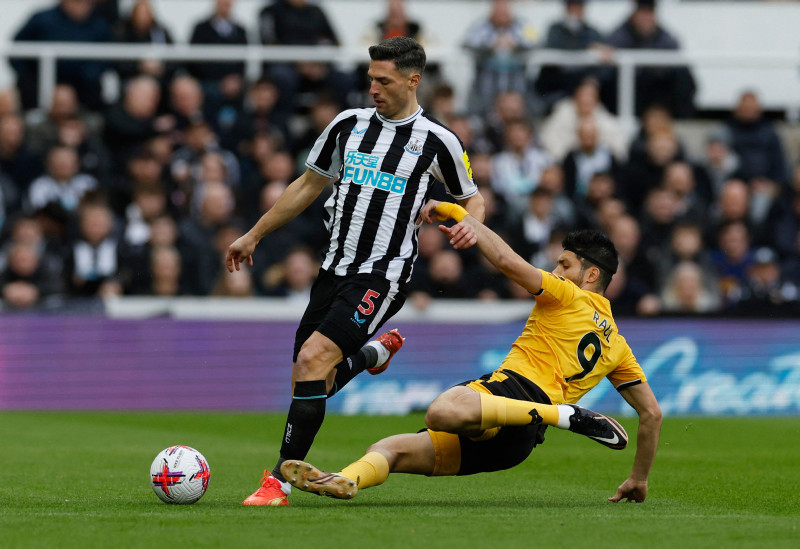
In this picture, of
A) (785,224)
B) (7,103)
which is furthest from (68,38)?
(785,224)

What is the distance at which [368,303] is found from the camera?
274 inches

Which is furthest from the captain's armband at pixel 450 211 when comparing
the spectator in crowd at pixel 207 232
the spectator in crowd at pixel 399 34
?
the spectator in crowd at pixel 399 34

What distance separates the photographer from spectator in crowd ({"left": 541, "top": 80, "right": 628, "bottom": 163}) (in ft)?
52.8

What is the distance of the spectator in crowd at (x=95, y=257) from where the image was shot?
557 inches

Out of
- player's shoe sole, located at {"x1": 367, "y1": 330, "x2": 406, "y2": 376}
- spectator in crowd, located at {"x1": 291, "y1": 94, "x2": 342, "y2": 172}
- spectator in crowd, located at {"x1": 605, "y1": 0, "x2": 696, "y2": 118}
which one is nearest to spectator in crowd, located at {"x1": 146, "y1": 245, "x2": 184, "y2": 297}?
spectator in crowd, located at {"x1": 291, "y1": 94, "x2": 342, "y2": 172}

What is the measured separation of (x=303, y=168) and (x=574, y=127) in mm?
3394

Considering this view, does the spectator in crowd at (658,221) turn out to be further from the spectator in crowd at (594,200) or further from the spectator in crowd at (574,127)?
the spectator in crowd at (574,127)

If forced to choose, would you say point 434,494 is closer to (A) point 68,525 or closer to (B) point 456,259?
(A) point 68,525

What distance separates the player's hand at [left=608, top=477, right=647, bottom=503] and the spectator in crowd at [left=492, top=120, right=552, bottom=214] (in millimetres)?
8646

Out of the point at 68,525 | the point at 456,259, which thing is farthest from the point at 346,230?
the point at 456,259

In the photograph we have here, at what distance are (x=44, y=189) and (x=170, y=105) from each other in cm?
187

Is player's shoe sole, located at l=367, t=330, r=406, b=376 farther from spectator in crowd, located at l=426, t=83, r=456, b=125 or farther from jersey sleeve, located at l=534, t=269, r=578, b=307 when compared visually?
spectator in crowd, located at l=426, t=83, r=456, b=125

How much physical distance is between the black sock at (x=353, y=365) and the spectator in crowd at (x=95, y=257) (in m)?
6.93

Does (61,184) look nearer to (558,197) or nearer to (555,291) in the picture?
(558,197)
